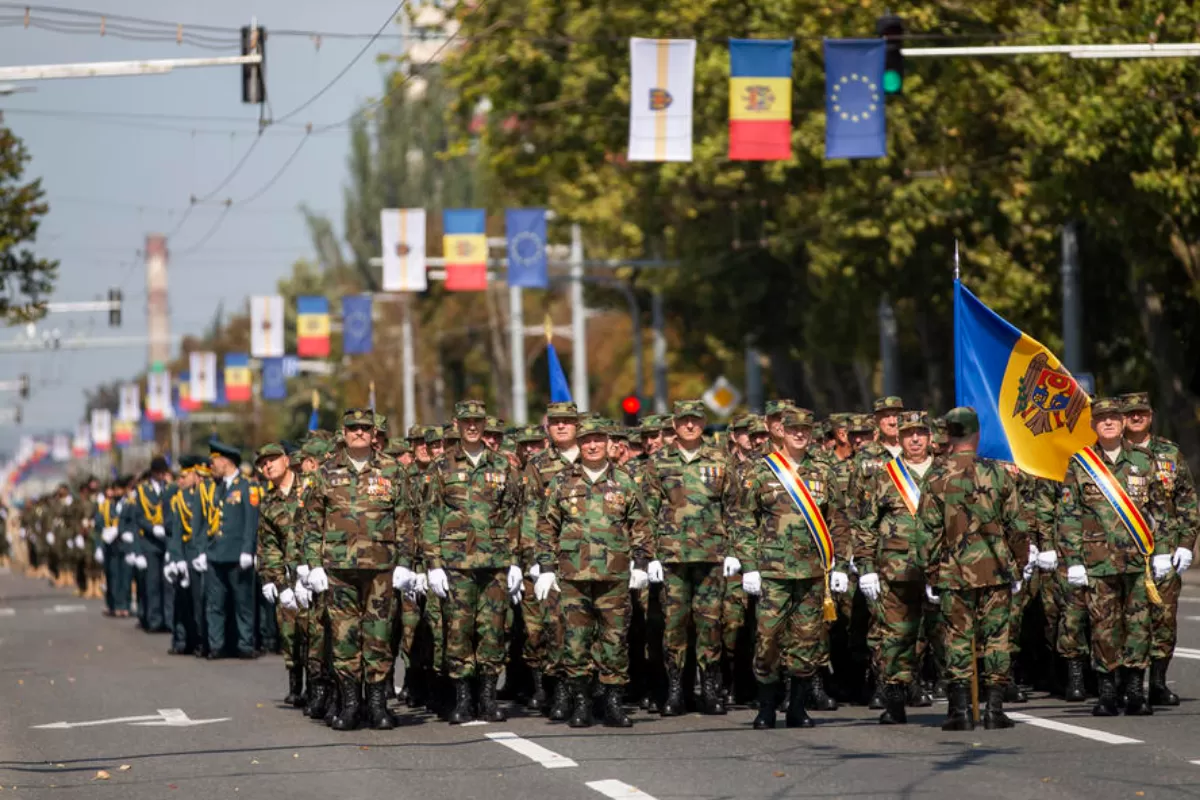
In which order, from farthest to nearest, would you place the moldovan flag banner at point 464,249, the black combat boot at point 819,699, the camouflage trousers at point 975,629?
the moldovan flag banner at point 464,249
the black combat boot at point 819,699
the camouflage trousers at point 975,629

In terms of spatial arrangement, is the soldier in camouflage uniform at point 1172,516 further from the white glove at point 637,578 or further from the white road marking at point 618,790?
the white road marking at point 618,790

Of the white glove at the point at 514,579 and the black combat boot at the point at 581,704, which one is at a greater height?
the white glove at the point at 514,579

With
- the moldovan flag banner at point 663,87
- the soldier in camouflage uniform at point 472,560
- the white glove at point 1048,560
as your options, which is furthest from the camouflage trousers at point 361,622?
the moldovan flag banner at point 663,87

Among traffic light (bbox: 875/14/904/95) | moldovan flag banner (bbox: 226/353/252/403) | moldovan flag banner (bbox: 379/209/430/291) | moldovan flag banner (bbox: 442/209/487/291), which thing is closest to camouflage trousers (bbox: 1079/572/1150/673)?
traffic light (bbox: 875/14/904/95)

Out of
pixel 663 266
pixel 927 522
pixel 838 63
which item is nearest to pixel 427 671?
pixel 927 522

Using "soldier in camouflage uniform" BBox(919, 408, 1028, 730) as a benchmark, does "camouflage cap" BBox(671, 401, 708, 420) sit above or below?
above

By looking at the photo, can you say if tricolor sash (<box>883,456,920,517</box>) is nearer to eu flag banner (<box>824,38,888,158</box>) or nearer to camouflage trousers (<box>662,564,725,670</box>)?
camouflage trousers (<box>662,564,725,670</box>)

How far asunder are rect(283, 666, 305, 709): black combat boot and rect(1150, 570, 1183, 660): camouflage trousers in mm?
5990

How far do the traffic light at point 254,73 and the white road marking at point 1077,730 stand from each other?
10.9m

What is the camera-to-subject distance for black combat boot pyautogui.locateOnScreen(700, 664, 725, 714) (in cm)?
1494

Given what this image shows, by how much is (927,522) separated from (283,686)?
268 inches

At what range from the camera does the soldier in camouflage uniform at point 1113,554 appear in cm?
1387

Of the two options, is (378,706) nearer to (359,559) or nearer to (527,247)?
(359,559)

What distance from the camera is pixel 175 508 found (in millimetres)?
23391
